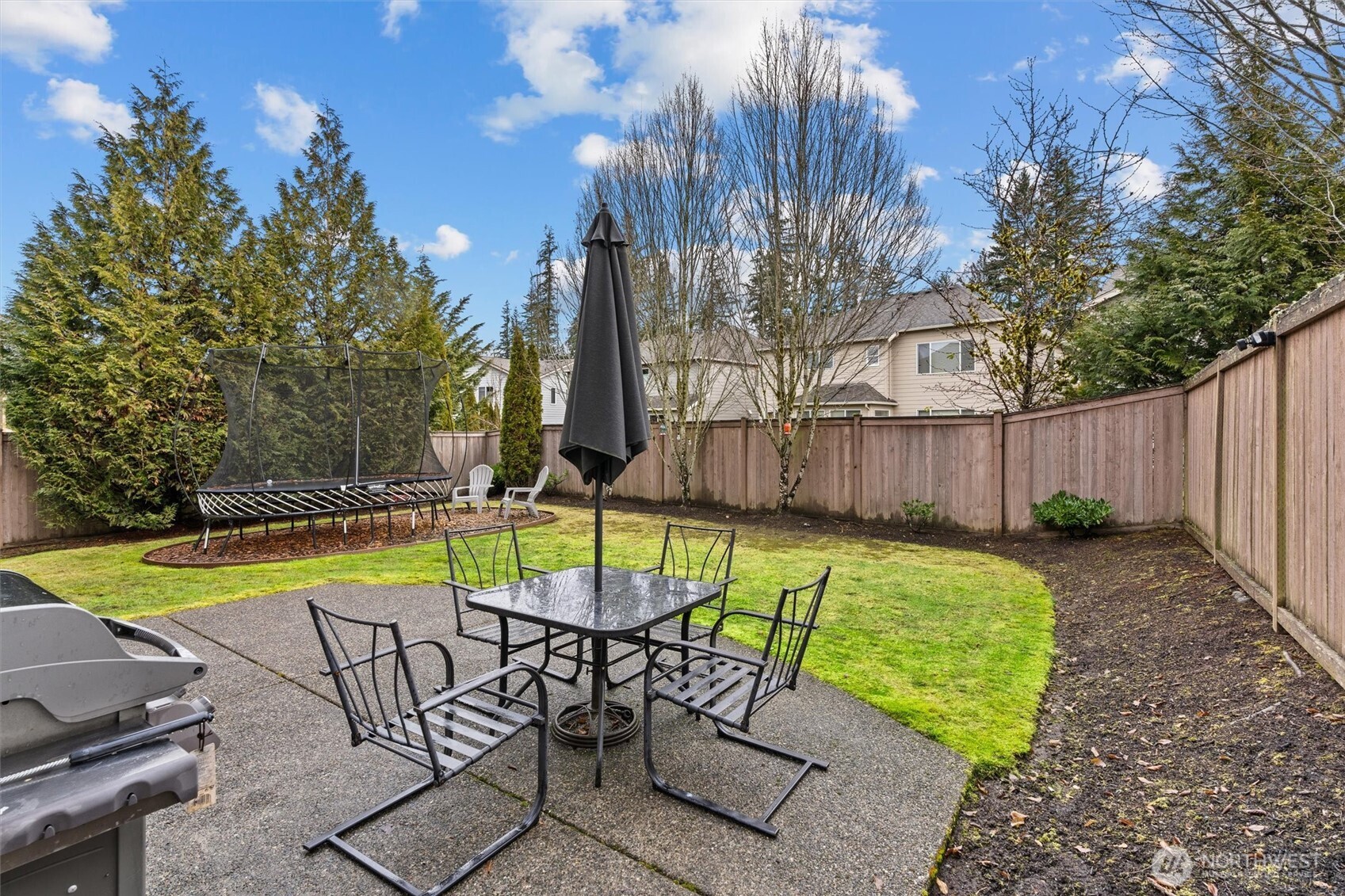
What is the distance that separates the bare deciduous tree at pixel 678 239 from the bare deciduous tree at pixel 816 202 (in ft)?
2.82

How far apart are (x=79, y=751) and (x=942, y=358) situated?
1773 centimetres

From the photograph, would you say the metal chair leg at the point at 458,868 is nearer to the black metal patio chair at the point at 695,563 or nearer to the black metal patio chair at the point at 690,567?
the black metal patio chair at the point at 690,567

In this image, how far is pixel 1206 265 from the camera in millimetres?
6988

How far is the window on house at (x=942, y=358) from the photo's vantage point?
1565 cm

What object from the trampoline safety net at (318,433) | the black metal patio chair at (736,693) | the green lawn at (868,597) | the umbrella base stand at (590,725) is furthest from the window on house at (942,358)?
the umbrella base stand at (590,725)

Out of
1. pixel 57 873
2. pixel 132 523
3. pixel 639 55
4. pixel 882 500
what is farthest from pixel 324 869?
pixel 639 55

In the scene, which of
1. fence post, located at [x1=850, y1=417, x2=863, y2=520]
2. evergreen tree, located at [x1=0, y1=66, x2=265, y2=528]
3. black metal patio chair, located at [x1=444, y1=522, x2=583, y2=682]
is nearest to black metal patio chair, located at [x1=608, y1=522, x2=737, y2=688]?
black metal patio chair, located at [x1=444, y1=522, x2=583, y2=682]

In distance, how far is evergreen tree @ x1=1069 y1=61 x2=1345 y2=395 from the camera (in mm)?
6262

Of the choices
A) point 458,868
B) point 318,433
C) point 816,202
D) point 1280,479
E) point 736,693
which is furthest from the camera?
point 318,433

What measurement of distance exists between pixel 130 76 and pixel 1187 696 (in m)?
13.3

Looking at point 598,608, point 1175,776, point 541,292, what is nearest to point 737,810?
point 598,608

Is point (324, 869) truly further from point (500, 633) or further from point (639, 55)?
point (639, 55)

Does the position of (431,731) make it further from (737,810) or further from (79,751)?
(79,751)

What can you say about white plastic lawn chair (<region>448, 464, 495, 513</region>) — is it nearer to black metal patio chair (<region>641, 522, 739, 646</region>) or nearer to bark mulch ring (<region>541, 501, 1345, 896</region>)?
black metal patio chair (<region>641, 522, 739, 646</region>)
